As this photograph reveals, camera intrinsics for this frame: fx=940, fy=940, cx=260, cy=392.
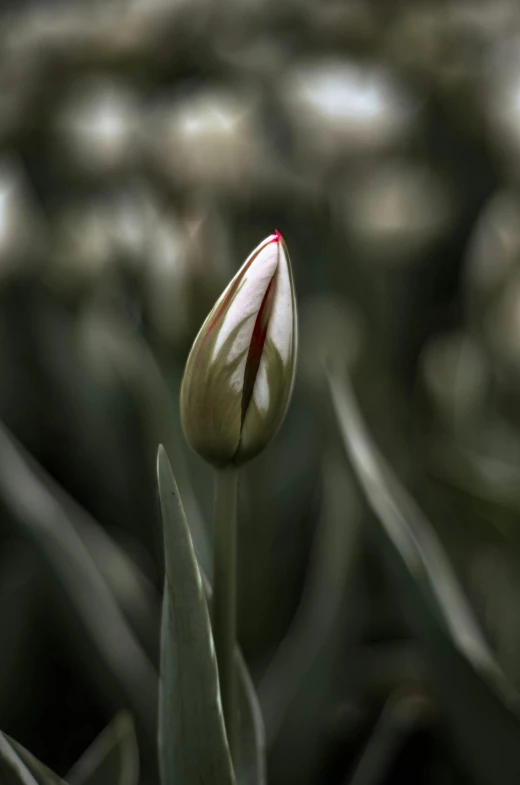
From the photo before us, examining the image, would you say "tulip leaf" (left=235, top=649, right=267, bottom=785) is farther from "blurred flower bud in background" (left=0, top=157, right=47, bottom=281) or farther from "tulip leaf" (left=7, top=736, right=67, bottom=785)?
"blurred flower bud in background" (left=0, top=157, right=47, bottom=281)

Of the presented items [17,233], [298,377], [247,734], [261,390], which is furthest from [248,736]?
[17,233]

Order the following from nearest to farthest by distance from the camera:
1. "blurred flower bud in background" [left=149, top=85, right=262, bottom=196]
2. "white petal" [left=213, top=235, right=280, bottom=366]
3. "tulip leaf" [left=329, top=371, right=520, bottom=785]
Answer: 1. "white petal" [left=213, top=235, right=280, bottom=366]
2. "tulip leaf" [left=329, top=371, right=520, bottom=785]
3. "blurred flower bud in background" [left=149, top=85, right=262, bottom=196]

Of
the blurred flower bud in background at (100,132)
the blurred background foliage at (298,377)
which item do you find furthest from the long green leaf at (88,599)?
the blurred flower bud in background at (100,132)

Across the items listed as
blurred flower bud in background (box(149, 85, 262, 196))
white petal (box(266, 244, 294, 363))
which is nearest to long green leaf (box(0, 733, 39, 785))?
white petal (box(266, 244, 294, 363))

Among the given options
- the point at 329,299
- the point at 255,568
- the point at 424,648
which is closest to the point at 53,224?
the point at 329,299

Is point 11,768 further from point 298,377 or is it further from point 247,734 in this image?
point 298,377

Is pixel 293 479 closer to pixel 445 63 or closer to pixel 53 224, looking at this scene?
pixel 53 224

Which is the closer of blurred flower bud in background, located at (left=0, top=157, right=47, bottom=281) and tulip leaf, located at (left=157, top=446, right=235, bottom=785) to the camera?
tulip leaf, located at (left=157, top=446, right=235, bottom=785)
